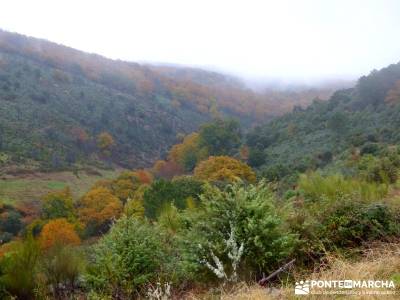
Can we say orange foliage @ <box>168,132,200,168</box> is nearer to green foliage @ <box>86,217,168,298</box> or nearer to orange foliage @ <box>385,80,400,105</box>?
orange foliage @ <box>385,80,400,105</box>

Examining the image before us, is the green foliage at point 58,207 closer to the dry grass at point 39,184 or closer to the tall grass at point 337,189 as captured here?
the dry grass at point 39,184

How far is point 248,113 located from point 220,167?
83380 mm

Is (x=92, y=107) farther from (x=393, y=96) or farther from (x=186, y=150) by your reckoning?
(x=393, y=96)

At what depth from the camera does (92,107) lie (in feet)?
338

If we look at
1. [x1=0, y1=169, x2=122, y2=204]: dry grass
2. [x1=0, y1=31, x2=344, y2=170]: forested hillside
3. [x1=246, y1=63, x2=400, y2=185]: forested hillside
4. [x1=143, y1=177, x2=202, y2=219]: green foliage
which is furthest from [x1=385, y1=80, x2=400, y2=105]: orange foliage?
[x1=0, y1=31, x2=344, y2=170]: forested hillside

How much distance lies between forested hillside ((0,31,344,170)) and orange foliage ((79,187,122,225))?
18.9m

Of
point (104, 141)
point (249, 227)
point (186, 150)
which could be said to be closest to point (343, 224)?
point (249, 227)

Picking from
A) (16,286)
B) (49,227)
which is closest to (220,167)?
(49,227)

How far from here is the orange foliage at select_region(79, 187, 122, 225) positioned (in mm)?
48844

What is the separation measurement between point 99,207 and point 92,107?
183 feet

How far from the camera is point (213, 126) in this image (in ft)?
257

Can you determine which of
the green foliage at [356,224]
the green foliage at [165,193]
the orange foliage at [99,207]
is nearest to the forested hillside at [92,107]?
the orange foliage at [99,207]

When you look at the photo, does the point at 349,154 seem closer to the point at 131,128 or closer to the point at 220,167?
the point at 220,167

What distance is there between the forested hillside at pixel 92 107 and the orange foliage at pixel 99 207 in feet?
61.9
